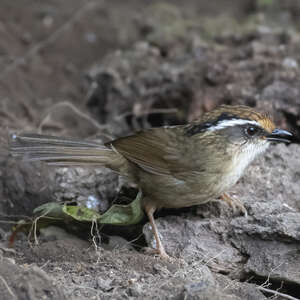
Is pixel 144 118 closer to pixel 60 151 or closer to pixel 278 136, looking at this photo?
pixel 60 151

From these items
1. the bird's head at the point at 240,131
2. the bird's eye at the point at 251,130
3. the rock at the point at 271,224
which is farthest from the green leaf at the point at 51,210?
the bird's eye at the point at 251,130

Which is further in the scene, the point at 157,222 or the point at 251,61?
the point at 251,61

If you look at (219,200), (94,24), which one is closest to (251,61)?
(219,200)

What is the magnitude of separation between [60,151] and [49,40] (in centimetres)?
375

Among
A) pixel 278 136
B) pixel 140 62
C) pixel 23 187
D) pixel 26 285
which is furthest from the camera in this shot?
pixel 140 62

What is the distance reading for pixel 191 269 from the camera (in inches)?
158

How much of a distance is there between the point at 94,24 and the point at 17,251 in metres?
5.43

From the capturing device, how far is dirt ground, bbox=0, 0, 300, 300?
3.96 meters

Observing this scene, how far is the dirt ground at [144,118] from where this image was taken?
396 centimetres

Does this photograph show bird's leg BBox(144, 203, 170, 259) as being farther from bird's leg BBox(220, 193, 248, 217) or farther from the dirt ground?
bird's leg BBox(220, 193, 248, 217)

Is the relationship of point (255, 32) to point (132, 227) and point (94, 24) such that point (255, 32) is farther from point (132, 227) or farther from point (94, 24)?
point (132, 227)

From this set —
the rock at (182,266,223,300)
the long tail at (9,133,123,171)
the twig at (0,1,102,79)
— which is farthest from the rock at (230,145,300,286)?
the twig at (0,1,102,79)

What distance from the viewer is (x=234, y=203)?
4.66 metres

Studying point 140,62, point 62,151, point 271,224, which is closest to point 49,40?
point 140,62
